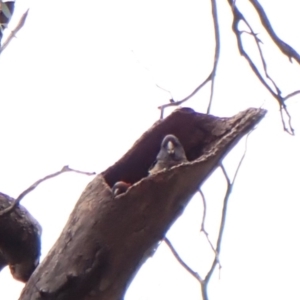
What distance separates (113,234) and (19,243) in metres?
0.20

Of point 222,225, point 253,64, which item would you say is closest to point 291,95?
point 253,64

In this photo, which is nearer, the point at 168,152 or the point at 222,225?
the point at 168,152

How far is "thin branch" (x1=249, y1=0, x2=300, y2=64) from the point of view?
0.69 metres

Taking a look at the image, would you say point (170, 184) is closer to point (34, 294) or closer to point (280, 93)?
point (34, 294)

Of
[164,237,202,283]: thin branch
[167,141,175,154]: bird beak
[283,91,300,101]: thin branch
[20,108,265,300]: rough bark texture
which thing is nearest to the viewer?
[20,108,265,300]: rough bark texture

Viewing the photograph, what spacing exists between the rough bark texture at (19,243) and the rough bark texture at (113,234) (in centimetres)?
13

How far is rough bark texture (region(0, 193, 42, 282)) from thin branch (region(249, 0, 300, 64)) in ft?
1.38

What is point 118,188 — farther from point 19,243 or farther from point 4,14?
point 4,14

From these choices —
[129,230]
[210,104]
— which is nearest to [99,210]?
[129,230]

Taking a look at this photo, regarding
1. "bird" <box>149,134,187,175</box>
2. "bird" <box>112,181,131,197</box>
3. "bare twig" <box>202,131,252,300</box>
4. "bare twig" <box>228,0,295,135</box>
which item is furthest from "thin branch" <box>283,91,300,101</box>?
"bird" <box>112,181,131,197</box>

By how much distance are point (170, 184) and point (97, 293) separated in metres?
0.11

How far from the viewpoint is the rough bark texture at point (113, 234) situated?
0.42 meters

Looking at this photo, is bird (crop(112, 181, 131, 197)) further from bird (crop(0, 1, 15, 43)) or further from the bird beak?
bird (crop(0, 1, 15, 43))

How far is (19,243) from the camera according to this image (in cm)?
57
